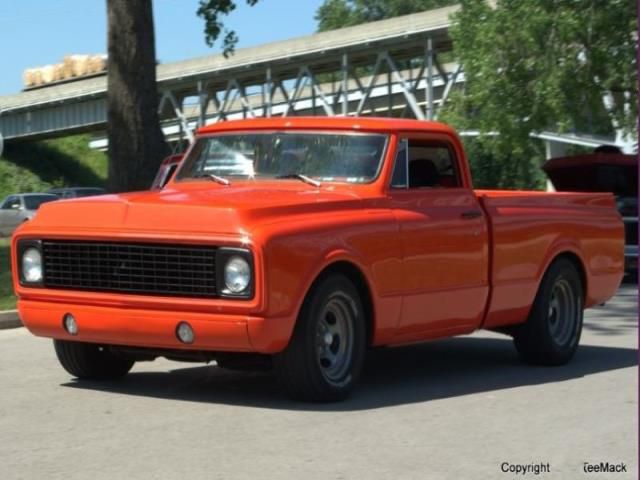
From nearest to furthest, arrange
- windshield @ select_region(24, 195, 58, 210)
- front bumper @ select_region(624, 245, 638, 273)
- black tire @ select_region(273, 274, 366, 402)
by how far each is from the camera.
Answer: black tire @ select_region(273, 274, 366, 402) → front bumper @ select_region(624, 245, 638, 273) → windshield @ select_region(24, 195, 58, 210)

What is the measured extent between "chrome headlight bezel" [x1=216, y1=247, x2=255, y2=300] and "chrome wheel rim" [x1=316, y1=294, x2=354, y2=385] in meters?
0.69

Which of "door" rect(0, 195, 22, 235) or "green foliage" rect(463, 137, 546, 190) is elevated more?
"green foliage" rect(463, 137, 546, 190)

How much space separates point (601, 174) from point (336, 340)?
1263cm

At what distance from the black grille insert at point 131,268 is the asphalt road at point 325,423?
750mm

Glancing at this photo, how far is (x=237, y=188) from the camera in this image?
956 centimetres

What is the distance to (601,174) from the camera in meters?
20.9

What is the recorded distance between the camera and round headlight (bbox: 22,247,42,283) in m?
9.15

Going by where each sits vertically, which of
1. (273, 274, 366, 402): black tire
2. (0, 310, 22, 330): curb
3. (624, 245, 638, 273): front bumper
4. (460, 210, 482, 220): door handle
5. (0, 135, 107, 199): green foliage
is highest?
(460, 210, 482, 220): door handle

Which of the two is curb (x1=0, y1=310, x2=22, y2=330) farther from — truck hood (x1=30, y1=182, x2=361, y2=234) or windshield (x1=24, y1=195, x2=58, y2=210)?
windshield (x1=24, y1=195, x2=58, y2=210)

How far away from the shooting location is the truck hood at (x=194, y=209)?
332 inches

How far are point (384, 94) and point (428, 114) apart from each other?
61.1 ft

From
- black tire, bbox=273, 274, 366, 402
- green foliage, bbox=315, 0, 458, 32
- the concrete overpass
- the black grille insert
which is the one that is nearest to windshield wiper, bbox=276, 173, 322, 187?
black tire, bbox=273, 274, 366, 402

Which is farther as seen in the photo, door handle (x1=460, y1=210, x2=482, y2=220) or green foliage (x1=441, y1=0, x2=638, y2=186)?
green foliage (x1=441, y1=0, x2=638, y2=186)

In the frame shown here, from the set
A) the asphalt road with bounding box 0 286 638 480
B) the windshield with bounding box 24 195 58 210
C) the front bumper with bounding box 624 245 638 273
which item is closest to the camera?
the asphalt road with bounding box 0 286 638 480
